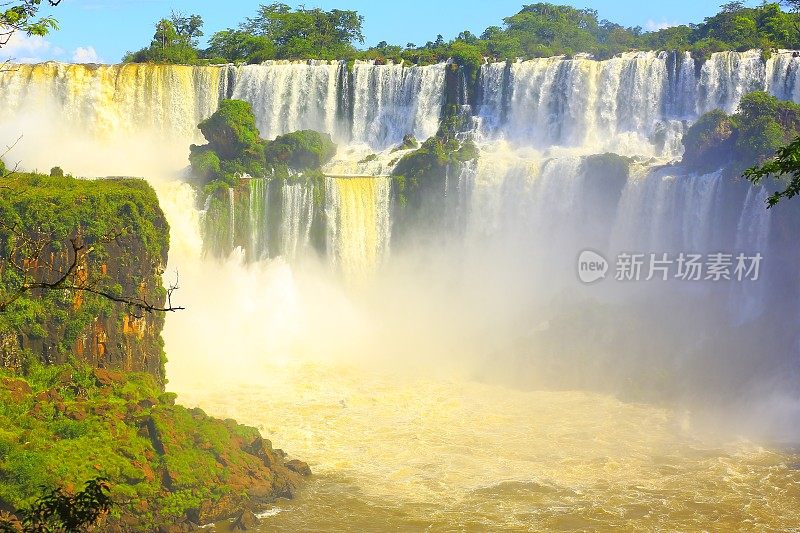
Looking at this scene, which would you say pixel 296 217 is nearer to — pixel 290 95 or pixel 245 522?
pixel 290 95

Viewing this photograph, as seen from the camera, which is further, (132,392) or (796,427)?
(796,427)

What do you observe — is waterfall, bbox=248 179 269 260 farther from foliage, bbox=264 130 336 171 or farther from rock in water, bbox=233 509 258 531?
rock in water, bbox=233 509 258 531

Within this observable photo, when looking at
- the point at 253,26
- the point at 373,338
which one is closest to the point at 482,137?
the point at 373,338

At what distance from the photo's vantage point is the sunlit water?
66.3ft

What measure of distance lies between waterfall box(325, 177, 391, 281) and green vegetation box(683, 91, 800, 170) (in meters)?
10.3

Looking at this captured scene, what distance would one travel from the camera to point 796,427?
84.3 feet

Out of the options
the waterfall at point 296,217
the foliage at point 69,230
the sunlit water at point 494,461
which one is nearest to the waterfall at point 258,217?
the waterfall at point 296,217

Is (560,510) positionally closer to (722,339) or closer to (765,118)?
(722,339)

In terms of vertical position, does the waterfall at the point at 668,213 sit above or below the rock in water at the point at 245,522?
above

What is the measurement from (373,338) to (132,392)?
12.3m
